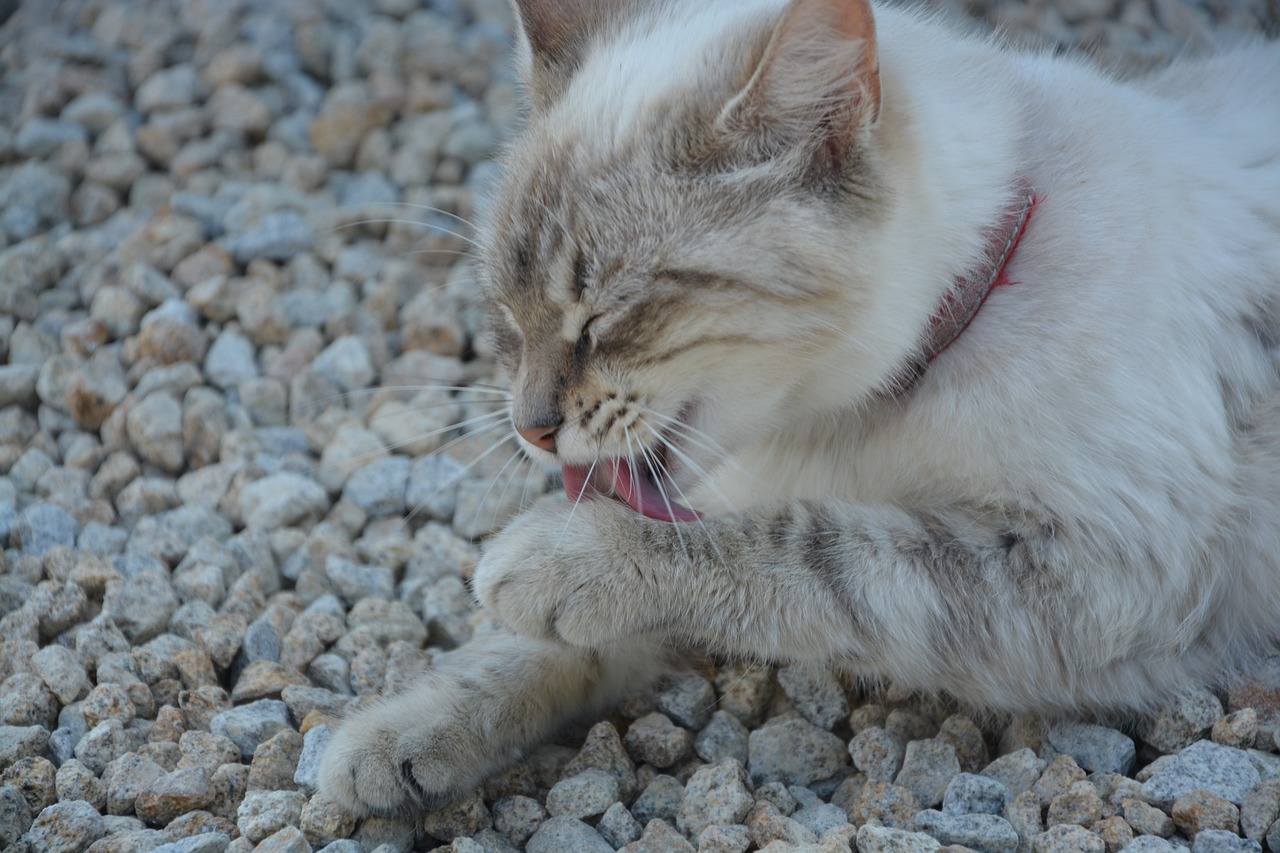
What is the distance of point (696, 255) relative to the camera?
2006 mm

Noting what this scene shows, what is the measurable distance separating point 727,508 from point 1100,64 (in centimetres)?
154

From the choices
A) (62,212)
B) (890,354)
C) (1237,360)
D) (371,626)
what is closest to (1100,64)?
(1237,360)

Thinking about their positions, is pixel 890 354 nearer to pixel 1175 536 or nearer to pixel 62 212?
pixel 1175 536

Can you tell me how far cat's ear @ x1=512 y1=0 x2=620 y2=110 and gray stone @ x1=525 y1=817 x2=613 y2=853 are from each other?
55.1 inches

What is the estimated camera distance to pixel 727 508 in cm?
261

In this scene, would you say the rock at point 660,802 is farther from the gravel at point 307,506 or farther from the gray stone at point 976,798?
the gray stone at point 976,798

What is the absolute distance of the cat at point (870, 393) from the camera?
2.00 meters

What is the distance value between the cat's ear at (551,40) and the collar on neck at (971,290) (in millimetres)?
905

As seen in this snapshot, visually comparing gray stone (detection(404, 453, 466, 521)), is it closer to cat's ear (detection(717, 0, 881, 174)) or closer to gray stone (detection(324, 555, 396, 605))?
gray stone (detection(324, 555, 396, 605))

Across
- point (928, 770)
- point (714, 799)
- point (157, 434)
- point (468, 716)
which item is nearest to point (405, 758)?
point (468, 716)

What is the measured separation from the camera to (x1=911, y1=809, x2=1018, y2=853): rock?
184 centimetres

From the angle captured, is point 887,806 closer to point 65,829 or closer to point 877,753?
point 877,753

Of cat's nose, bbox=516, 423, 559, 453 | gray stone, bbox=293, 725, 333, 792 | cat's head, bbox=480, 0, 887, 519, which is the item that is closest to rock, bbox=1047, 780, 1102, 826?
cat's head, bbox=480, 0, 887, 519

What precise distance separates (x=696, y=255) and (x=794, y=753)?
914mm
